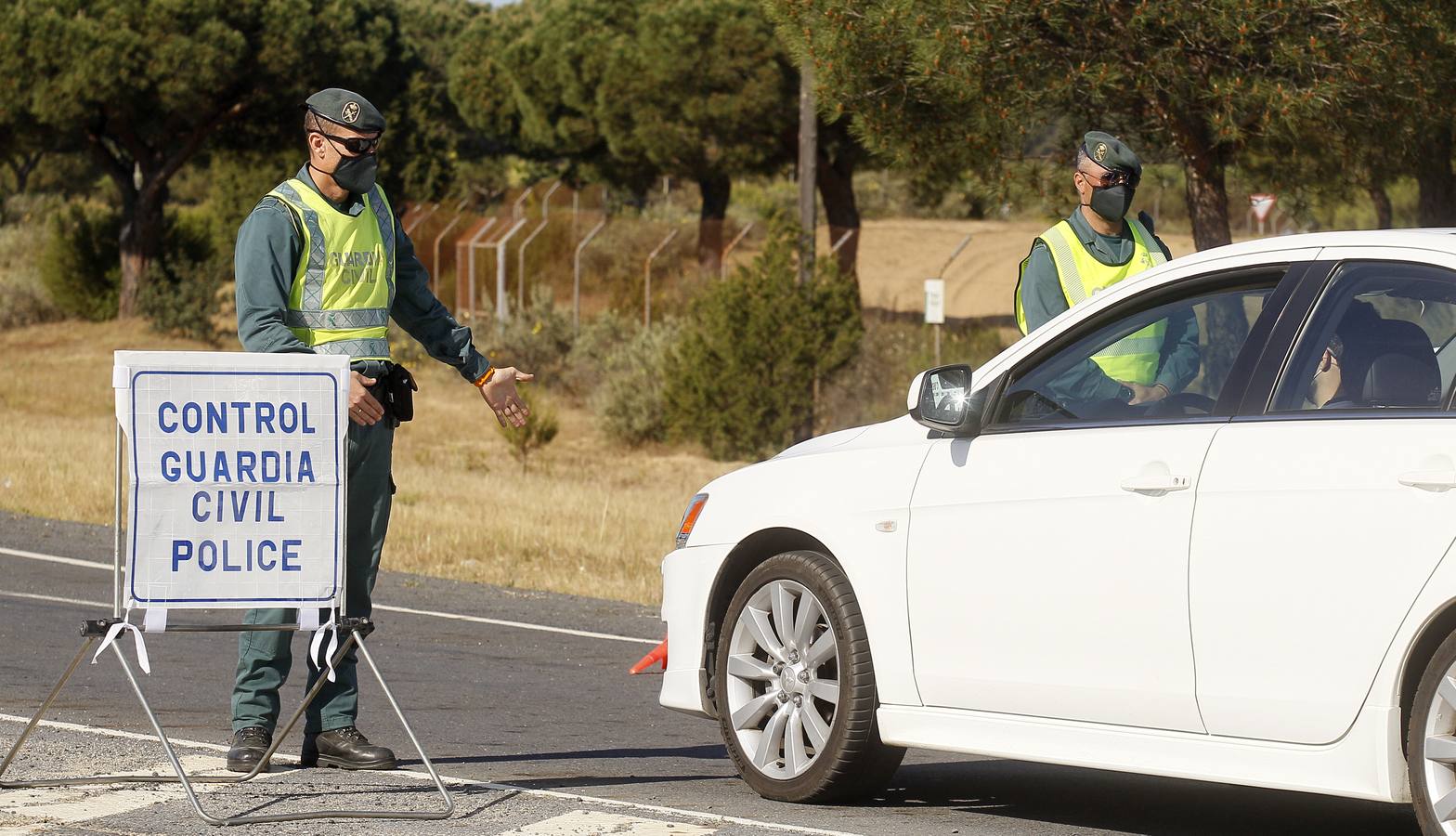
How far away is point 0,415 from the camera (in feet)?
81.1

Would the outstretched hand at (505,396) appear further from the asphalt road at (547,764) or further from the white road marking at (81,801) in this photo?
the white road marking at (81,801)

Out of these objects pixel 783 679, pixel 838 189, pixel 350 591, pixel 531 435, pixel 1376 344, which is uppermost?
pixel 838 189

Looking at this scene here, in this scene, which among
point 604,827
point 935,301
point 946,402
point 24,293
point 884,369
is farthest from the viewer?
Answer: point 24,293

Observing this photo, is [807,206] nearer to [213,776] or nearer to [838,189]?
[838,189]

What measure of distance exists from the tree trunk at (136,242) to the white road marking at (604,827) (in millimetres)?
34164

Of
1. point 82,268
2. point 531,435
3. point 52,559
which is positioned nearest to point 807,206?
point 531,435

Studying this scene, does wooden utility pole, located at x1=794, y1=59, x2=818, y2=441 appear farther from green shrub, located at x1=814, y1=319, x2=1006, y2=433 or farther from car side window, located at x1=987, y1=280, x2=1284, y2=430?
car side window, located at x1=987, y1=280, x2=1284, y2=430

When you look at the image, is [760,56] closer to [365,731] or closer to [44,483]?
[44,483]

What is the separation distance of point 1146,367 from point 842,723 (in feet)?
4.47

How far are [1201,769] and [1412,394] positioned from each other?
42.6 inches

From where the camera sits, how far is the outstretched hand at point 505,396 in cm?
660

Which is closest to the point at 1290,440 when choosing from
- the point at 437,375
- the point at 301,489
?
the point at 301,489

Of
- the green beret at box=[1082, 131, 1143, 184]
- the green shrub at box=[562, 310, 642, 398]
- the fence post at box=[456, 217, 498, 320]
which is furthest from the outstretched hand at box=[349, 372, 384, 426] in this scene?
the fence post at box=[456, 217, 498, 320]

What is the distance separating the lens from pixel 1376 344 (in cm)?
527
